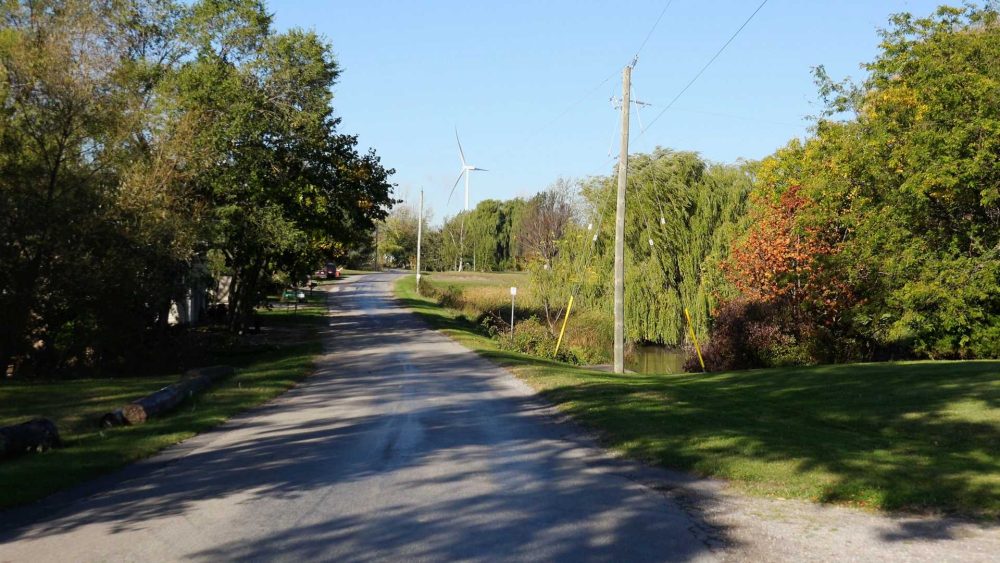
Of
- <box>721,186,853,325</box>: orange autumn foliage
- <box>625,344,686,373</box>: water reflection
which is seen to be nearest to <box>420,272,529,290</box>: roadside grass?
<box>625,344,686,373</box>: water reflection

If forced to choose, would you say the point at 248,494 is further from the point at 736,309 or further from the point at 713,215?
the point at 713,215

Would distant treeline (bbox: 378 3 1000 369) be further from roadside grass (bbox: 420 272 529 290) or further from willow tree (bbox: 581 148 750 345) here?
roadside grass (bbox: 420 272 529 290)

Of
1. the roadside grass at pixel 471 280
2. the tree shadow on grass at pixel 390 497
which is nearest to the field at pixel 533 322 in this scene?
the roadside grass at pixel 471 280

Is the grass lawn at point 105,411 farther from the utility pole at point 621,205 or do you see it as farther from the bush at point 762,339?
the bush at point 762,339

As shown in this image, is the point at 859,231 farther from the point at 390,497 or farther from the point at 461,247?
the point at 461,247

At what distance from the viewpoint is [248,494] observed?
29.7 feet

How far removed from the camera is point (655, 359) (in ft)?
120

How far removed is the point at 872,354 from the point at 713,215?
1059 centimetres

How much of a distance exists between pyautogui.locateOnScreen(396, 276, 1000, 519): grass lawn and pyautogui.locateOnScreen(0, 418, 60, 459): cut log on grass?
736 centimetres

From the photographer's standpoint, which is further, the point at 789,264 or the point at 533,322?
the point at 533,322

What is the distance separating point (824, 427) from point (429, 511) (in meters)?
8.30

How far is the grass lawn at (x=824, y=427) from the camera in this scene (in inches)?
359

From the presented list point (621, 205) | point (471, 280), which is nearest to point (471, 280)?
point (471, 280)

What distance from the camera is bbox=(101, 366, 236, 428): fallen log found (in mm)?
14027
